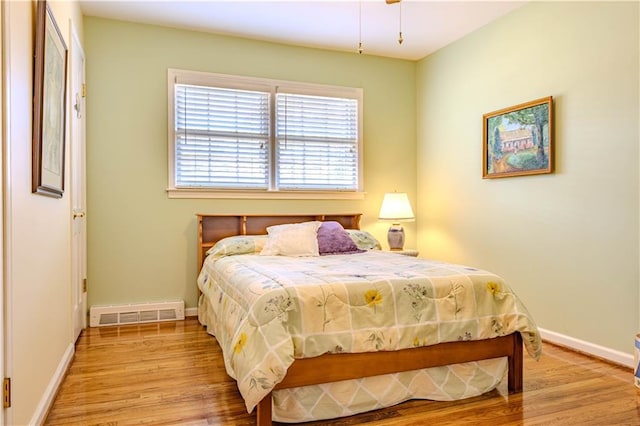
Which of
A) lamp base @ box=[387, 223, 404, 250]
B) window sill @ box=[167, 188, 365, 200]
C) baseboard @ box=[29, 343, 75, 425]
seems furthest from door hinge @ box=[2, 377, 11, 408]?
lamp base @ box=[387, 223, 404, 250]

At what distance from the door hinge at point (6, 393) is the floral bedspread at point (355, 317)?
83 centimetres

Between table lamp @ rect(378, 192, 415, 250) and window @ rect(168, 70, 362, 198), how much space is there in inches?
15.9

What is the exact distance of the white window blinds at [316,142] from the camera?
4.37 metres

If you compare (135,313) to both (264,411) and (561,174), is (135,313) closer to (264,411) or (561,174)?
(264,411)

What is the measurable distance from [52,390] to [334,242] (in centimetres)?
218

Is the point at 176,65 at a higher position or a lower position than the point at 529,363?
higher

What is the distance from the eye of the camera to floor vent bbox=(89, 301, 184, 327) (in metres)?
3.73

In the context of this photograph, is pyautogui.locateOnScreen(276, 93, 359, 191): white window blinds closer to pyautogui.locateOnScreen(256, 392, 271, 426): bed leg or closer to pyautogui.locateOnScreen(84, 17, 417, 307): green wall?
pyautogui.locateOnScreen(84, 17, 417, 307): green wall

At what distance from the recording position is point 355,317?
210 centimetres

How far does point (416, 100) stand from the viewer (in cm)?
490

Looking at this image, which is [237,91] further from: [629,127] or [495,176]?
[629,127]

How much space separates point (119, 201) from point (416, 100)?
320 centimetres

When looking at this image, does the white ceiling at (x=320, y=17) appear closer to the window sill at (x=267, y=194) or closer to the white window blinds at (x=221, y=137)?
the white window blinds at (x=221, y=137)

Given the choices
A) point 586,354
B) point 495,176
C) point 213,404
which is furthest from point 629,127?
point 213,404
